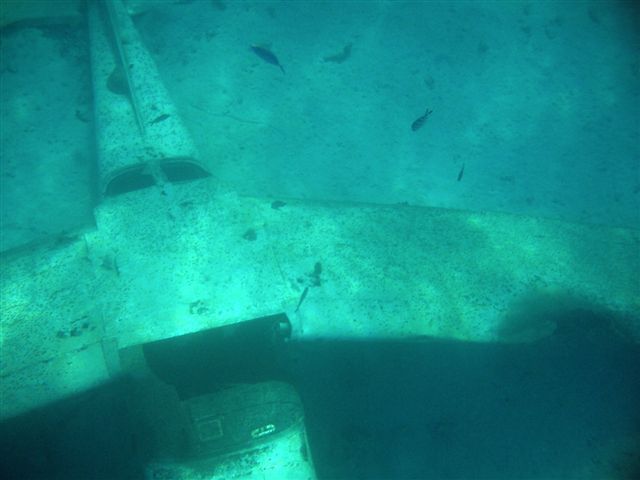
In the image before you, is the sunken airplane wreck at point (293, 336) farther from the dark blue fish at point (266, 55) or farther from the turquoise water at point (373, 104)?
the dark blue fish at point (266, 55)

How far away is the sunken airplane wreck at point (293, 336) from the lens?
2244mm

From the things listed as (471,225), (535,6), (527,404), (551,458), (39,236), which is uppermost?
(535,6)

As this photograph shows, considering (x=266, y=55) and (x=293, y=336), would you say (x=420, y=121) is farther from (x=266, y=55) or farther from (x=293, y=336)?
(x=293, y=336)

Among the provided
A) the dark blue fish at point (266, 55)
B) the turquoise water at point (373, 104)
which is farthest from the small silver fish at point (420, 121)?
the dark blue fish at point (266, 55)

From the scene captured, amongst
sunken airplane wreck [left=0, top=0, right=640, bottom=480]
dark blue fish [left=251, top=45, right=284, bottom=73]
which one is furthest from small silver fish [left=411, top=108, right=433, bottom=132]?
sunken airplane wreck [left=0, top=0, right=640, bottom=480]

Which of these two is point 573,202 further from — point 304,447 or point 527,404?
point 304,447

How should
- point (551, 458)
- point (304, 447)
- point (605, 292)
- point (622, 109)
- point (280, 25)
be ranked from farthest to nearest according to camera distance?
point (280, 25) → point (622, 109) → point (605, 292) → point (551, 458) → point (304, 447)

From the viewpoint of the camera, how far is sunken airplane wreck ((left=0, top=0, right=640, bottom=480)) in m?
2.24

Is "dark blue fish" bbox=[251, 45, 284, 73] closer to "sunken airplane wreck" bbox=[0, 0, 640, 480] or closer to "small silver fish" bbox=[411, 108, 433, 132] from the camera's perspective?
"small silver fish" bbox=[411, 108, 433, 132]

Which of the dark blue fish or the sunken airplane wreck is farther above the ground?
the dark blue fish

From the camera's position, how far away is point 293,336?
2570mm

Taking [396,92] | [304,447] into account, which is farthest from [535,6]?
[304,447]

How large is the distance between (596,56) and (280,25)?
4.35 metres

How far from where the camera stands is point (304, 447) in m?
2.12
